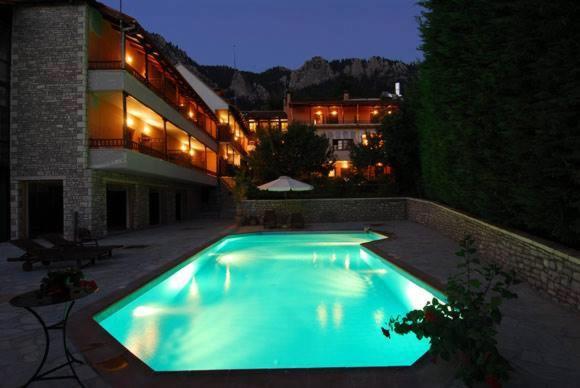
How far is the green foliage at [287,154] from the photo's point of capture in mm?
25016

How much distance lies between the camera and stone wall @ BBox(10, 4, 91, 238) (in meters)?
14.0

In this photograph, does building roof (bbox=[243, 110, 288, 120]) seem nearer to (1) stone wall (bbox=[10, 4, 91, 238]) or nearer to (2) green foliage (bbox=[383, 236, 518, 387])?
(1) stone wall (bbox=[10, 4, 91, 238])

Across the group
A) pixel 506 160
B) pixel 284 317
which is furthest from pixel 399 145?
pixel 284 317

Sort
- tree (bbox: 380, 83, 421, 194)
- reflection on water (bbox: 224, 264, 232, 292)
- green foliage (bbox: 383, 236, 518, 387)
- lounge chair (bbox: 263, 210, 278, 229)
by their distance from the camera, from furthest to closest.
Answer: tree (bbox: 380, 83, 421, 194) < lounge chair (bbox: 263, 210, 278, 229) < reflection on water (bbox: 224, 264, 232, 292) < green foliage (bbox: 383, 236, 518, 387)

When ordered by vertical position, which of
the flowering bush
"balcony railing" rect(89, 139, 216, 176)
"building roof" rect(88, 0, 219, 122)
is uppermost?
"building roof" rect(88, 0, 219, 122)

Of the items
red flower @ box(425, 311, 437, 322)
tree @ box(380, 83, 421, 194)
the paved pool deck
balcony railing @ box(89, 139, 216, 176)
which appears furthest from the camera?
tree @ box(380, 83, 421, 194)

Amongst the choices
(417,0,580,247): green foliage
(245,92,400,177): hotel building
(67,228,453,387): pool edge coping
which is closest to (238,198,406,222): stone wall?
(417,0,580,247): green foliage

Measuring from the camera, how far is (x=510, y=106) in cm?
611

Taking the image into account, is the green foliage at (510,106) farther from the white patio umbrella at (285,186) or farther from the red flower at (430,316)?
the white patio umbrella at (285,186)

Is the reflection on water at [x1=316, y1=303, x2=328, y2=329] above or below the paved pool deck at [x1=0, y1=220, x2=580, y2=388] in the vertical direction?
below

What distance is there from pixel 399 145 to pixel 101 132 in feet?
51.8

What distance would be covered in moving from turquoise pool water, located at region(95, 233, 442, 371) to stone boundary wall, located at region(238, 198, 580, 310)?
2083mm

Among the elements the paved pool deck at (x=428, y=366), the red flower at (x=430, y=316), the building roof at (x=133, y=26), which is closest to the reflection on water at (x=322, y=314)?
the paved pool deck at (x=428, y=366)

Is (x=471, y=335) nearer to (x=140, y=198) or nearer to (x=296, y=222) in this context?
(x=296, y=222)
